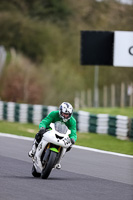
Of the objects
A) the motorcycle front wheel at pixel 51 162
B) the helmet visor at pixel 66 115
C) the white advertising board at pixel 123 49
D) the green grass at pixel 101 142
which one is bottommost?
the green grass at pixel 101 142

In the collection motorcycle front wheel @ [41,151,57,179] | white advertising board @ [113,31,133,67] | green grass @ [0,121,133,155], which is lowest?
green grass @ [0,121,133,155]

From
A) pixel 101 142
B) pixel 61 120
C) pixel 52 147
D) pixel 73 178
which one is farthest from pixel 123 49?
Result: pixel 101 142

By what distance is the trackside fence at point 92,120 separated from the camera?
1823 centimetres

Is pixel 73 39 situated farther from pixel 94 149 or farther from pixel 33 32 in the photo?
pixel 94 149

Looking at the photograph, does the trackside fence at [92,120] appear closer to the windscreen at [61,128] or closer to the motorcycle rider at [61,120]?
the motorcycle rider at [61,120]

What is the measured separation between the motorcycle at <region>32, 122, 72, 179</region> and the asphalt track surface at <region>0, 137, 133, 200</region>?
0.71ft

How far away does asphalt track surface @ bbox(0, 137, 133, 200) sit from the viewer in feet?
27.1

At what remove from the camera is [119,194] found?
340 inches

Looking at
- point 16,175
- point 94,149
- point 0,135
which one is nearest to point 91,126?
point 0,135

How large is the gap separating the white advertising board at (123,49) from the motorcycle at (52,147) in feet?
13.2

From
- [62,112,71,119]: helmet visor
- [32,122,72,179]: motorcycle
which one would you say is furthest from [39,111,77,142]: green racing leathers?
[62,112,71,119]: helmet visor

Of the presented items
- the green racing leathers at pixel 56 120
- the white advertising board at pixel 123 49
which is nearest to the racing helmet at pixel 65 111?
the green racing leathers at pixel 56 120

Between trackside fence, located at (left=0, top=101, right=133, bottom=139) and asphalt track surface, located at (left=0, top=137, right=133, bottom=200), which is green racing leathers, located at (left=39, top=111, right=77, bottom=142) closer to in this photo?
asphalt track surface, located at (left=0, top=137, right=133, bottom=200)

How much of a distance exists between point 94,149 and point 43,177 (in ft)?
19.3
